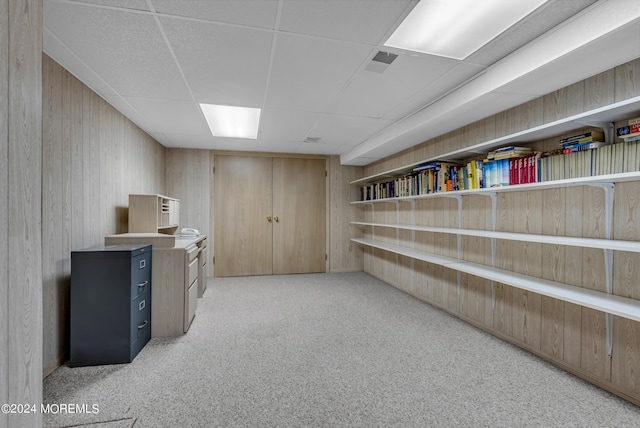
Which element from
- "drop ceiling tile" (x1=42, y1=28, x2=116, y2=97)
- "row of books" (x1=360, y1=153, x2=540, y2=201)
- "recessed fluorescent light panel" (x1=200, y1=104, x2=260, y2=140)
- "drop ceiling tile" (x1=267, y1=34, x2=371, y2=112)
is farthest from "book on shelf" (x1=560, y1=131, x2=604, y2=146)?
"drop ceiling tile" (x1=42, y1=28, x2=116, y2=97)

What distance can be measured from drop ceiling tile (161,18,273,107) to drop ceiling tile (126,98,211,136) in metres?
0.41

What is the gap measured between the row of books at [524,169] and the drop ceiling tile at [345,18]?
1.46 metres

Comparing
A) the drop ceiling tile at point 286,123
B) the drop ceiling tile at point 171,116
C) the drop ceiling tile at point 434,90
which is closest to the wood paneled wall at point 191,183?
the drop ceiling tile at point 171,116

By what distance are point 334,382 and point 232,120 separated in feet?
9.85

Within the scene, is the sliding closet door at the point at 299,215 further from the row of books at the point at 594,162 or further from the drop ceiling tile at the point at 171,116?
the row of books at the point at 594,162

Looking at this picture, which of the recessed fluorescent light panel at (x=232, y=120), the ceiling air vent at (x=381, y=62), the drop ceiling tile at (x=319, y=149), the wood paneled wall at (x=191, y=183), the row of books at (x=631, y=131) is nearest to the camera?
the row of books at (x=631, y=131)

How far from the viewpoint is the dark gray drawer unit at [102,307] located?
2.07 metres

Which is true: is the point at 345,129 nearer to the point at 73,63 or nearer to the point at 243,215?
the point at 243,215

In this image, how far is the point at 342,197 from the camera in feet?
18.0

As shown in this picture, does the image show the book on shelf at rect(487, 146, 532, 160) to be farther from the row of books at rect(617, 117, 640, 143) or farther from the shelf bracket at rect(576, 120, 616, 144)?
the row of books at rect(617, 117, 640, 143)

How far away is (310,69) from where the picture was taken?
2168mm

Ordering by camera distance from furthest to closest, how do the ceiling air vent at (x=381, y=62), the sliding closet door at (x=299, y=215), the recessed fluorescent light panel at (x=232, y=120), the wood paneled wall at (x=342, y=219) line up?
the wood paneled wall at (x=342, y=219) → the sliding closet door at (x=299, y=215) → the recessed fluorescent light panel at (x=232, y=120) → the ceiling air vent at (x=381, y=62)

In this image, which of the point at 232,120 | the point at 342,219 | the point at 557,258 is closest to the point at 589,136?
the point at 557,258

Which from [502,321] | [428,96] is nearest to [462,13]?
[428,96]
